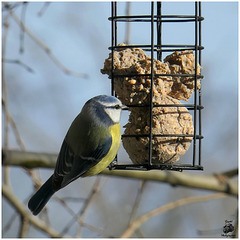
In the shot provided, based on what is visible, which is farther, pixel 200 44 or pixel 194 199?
pixel 194 199

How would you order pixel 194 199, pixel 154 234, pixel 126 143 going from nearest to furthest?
pixel 126 143, pixel 194 199, pixel 154 234

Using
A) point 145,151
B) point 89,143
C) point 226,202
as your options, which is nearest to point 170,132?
point 145,151

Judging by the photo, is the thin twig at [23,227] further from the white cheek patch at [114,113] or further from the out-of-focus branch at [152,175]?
the white cheek patch at [114,113]

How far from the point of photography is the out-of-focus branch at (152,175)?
4.61 m

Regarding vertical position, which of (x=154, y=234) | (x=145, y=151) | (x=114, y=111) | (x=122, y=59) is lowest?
(x=154, y=234)

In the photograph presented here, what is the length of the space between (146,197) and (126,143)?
4272 mm

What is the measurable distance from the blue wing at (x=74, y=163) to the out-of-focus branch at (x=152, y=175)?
705 millimetres

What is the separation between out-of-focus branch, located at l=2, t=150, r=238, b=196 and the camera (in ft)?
15.1

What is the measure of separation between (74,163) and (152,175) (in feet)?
3.98

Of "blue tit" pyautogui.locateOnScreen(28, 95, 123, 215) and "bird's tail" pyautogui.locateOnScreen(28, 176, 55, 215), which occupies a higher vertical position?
"blue tit" pyautogui.locateOnScreen(28, 95, 123, 215)

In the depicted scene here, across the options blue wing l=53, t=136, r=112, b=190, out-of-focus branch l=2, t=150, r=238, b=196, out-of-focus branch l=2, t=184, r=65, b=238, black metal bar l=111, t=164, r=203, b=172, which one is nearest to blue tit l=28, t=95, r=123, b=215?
blue wing l=53, t=136, r=112, b=190

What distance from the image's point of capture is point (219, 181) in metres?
5.23

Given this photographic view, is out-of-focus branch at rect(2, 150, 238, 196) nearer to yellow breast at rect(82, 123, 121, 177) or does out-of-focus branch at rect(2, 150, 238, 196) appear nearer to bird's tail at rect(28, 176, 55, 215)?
bird's tail at rect(28, 176, 55, 215)

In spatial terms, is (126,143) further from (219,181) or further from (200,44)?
(219,181)
